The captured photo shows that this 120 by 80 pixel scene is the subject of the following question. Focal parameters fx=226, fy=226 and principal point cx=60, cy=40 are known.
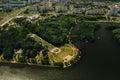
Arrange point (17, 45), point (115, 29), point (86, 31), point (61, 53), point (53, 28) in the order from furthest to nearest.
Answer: point (115, 29), point (53, 28), point (86, 31), point (17, 45), point (61, 53)

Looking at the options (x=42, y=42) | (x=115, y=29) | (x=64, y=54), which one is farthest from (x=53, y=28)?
(x=115, y=29)

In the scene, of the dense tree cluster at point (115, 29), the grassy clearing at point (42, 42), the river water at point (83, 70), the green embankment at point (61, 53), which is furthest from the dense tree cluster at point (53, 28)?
the dense tree cluster at point (115, 29)

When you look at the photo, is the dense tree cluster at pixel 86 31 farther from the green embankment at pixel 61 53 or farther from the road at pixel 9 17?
the road at pixel 9 17

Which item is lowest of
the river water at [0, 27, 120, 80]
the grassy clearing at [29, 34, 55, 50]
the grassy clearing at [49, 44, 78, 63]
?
the river water at [0, 27, 120, 80]

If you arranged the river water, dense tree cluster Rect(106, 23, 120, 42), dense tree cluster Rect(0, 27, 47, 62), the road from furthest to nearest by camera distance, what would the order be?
the road → dense tree cluster Rect(106, 23, 120, 42) → dense tree cluster Rect(0, 27, 47, 62) → the river water

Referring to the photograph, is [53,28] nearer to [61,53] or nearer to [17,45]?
[17,45]

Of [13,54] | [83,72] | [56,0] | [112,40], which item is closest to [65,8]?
[56,0]

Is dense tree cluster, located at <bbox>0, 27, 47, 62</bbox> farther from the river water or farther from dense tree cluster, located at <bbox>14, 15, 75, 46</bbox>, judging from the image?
dense tree cluster, located at <bbox>14, 15, 75, 46</bbox>

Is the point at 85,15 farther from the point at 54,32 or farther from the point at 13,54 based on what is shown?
the point at 13,54

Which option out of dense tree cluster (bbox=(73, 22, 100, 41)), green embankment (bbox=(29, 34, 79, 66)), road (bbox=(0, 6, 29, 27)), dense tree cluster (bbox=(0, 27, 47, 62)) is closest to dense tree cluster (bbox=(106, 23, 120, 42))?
dense tree cluster (bbox=(73, 22, 100, 41))
